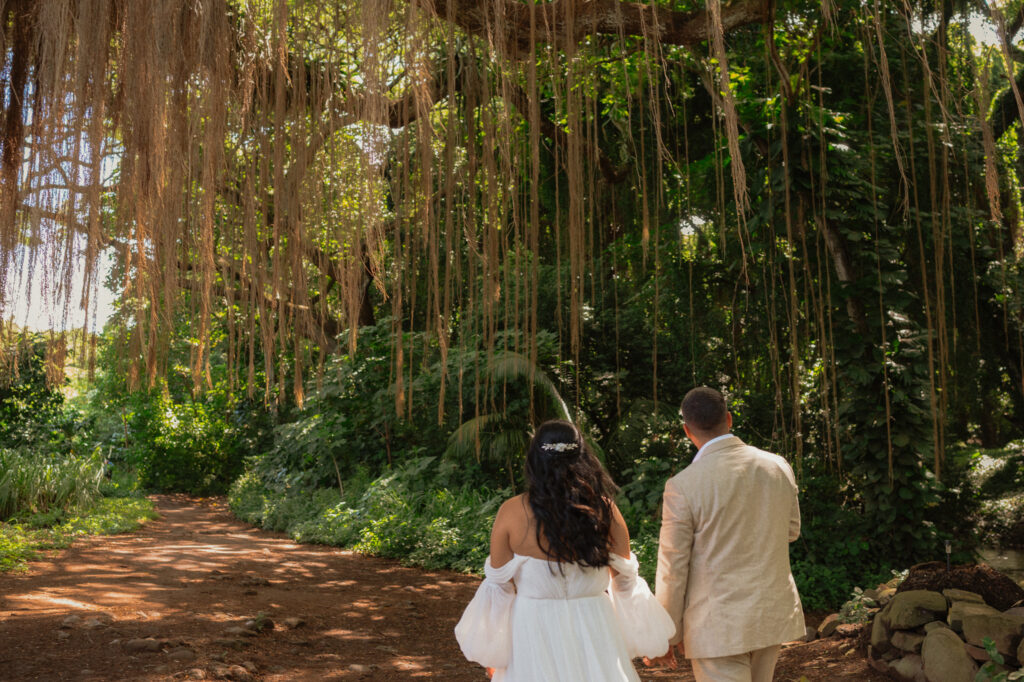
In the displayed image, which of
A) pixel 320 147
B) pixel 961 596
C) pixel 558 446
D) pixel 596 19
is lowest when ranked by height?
pixel 961 596

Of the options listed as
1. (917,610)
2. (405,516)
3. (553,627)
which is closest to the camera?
(553,627)

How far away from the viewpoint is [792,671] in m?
4.37

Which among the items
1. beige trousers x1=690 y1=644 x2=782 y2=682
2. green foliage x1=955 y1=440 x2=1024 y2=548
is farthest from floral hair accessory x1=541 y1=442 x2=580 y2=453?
green foliage x1=955 y1=440 x2=1024 y2=548

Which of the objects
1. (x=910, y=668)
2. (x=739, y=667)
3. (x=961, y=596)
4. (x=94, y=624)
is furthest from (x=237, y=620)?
(x=961, y=596)

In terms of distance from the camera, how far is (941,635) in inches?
154

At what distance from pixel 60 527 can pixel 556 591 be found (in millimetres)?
6958

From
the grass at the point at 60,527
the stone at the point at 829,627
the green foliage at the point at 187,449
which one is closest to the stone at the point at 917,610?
the stone at the point at 829,627

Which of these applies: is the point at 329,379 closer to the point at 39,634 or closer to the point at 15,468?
the point at 15,468

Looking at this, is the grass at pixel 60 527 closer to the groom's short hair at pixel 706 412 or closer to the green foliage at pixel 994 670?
the groom's short hair at pixel 706 412

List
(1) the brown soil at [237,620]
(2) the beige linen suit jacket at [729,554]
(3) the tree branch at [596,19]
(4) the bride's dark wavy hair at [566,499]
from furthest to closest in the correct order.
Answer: (1) the brown soil at [237,620], (3) the tree branch at [596,19], (4) the bride's dark wavy hair at [566,499], (2) the beige linen suit jacket at [729,554]

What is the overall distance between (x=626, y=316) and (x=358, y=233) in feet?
25.2

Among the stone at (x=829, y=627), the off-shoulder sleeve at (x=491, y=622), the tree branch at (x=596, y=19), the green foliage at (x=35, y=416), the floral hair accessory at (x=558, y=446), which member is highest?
Answer: the tree branch at (x=596, y=19)

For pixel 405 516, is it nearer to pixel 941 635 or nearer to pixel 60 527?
pixel 60 527

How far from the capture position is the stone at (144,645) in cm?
374
